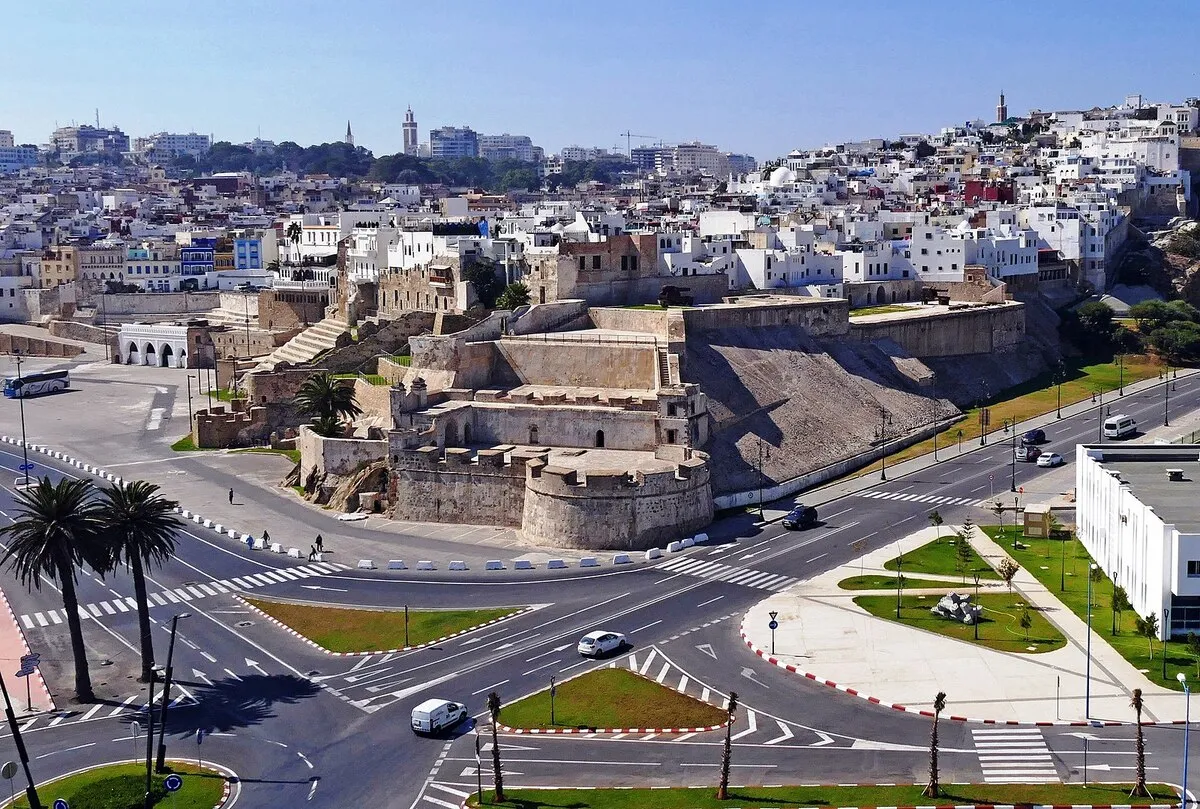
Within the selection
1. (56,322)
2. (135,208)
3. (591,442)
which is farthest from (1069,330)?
(135,208)

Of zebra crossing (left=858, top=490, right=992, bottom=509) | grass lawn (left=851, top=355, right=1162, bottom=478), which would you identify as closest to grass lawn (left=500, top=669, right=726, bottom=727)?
zebra crossing (left=858, top=490, right=992, bottom=509)

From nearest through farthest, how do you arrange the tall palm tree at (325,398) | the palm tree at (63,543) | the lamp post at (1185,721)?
the lamp post at (1185,721) < the palm tree at (63,543) < the tall palm tree at (325,398)

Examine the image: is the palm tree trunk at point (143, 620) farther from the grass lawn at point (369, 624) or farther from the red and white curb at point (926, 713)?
the red and white curb at point (926, 713)

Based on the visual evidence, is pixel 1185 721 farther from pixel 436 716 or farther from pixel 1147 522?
pixel 436 716

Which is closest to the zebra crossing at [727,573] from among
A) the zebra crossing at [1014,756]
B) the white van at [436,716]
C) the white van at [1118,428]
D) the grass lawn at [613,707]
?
the grass lawn at [613,707]

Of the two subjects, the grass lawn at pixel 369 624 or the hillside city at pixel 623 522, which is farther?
the grass lawn at pixel 369 624

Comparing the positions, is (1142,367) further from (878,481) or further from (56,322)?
(56,322)
